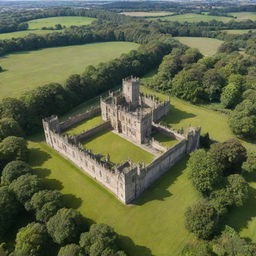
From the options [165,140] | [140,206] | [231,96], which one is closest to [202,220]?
[140,206]

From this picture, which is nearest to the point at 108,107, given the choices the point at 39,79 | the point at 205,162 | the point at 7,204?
the point at 205,162

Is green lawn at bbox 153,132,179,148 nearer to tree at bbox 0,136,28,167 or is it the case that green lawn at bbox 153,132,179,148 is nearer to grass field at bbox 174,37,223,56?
tree at bbox 0,136,28,167

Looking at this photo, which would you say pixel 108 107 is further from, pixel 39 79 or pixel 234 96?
pixel 39 79

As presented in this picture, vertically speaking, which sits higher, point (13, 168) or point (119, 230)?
point (13, 168)

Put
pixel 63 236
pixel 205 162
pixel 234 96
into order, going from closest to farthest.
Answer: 1. pixel 63 236
2. pixel 205 162
3. pixel 234 96

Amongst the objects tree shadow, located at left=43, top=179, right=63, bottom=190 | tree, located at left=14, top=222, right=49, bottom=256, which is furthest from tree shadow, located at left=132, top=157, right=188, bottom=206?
tree, located at left=14, top=222, right=49, bottom=256

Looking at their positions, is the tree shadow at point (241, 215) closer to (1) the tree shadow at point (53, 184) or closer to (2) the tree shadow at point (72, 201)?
(2) the tree shadow at point (72, 201)
